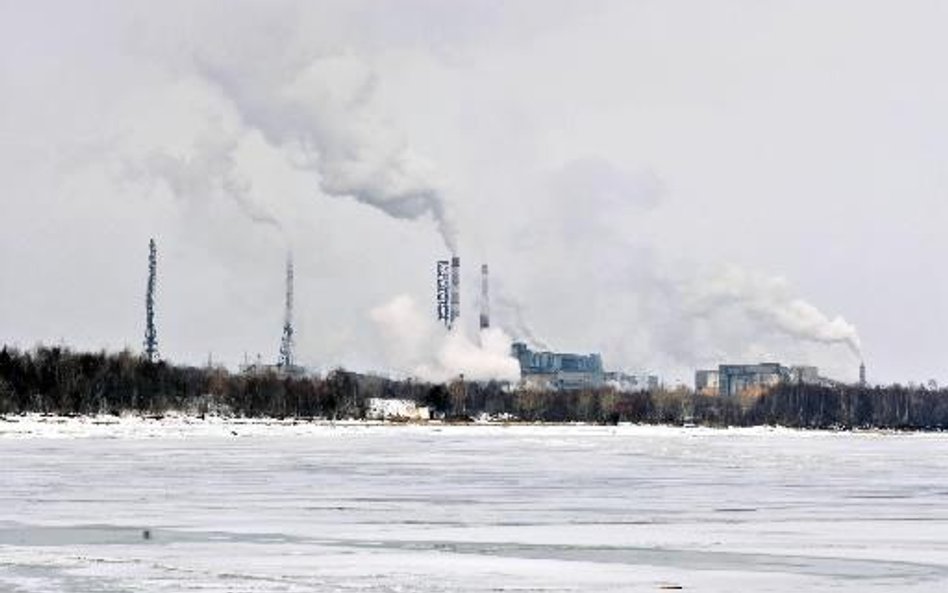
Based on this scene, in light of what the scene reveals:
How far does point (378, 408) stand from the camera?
156125mm

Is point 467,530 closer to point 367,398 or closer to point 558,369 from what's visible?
point 367,398

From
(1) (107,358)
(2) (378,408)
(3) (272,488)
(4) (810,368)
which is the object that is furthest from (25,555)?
(4) (810,368)

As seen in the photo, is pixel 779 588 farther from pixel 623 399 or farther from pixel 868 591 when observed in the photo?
pixel 623 399

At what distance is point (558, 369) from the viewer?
189625 mm

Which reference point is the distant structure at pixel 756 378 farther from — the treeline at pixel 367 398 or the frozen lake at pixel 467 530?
the frozen lake at pixel 467 530

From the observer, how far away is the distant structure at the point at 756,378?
618 ft

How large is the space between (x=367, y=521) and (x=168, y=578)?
7.31m

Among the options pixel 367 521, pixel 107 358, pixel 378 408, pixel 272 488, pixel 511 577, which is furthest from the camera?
pixel 378 408

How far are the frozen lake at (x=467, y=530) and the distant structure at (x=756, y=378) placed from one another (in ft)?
494

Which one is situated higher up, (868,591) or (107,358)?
(107,358)

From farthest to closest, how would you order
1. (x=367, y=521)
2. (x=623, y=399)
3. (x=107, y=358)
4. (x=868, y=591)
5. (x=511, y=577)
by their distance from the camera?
1. (x=623, y=399)
2. (x=107, y=358)
3. (x=367, y=521)
4. (x=511, y=577)
5. (x=868, y=591)

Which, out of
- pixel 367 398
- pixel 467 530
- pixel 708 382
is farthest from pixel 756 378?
pixel 467 530

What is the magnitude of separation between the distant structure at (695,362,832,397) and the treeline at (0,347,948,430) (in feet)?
9.79

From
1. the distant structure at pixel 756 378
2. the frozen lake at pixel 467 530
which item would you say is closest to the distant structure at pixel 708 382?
the distant structure at pixel 756 378
